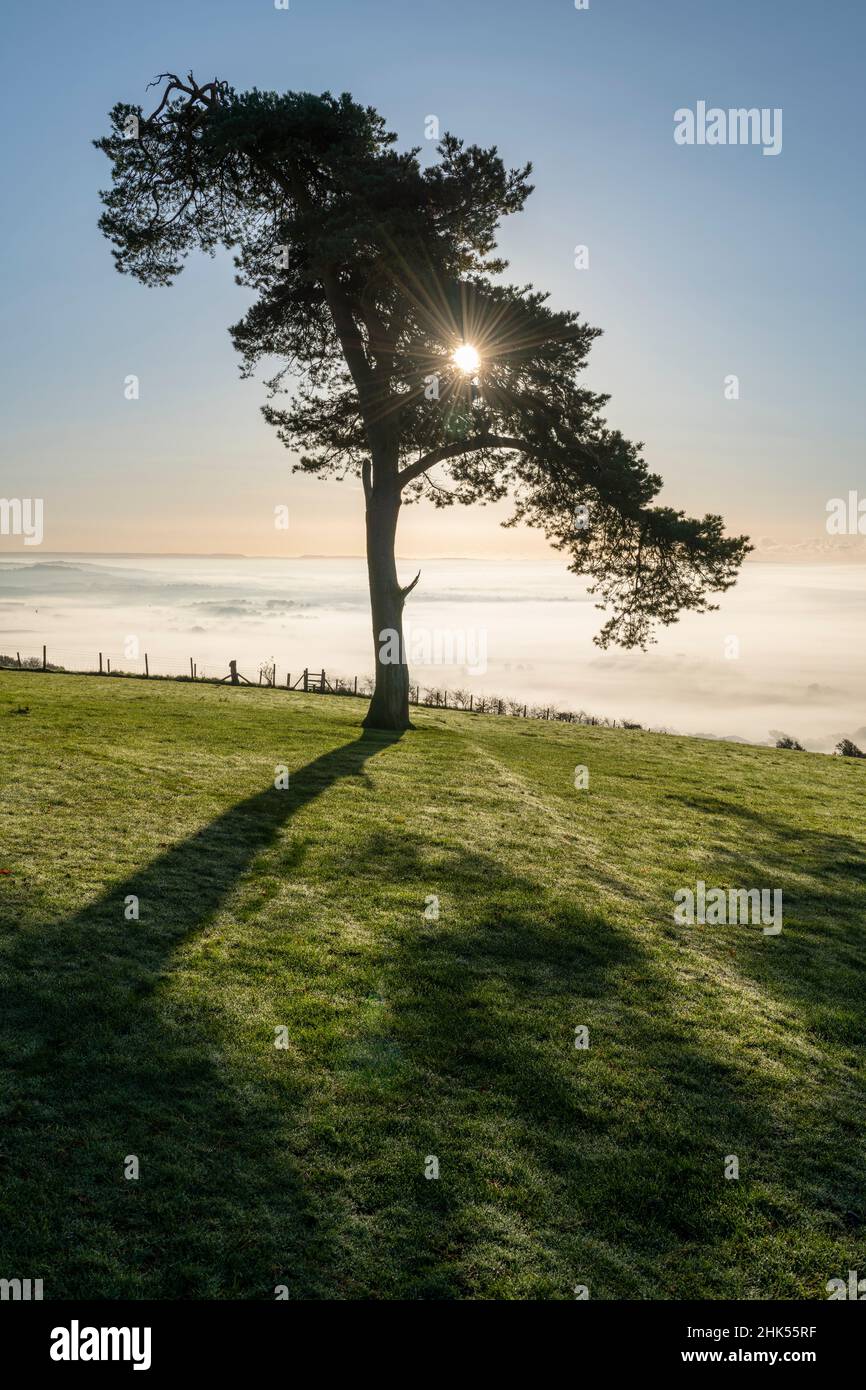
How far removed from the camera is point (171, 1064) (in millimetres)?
7254

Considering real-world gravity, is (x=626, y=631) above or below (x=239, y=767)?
above

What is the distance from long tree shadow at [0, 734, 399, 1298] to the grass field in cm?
2

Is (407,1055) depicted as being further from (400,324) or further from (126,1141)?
(400,324)

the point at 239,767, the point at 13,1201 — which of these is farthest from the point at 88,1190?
the point at 239,767

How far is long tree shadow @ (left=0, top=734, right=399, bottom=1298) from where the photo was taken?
524 cm

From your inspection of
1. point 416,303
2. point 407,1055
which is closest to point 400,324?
point 416,303

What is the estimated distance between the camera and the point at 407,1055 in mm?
7785

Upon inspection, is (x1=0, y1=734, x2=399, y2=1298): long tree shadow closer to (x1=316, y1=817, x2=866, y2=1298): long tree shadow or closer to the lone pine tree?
(x1=316, y1=817, x2=866, y2=1298): long tree shadow

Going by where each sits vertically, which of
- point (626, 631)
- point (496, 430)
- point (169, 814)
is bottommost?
point (169, 814)

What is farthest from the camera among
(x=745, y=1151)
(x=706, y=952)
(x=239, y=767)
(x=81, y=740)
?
(x=81, y=740)

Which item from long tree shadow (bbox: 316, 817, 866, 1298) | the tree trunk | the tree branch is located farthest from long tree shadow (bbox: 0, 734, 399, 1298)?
the tree branch

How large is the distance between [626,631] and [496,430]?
7071mm

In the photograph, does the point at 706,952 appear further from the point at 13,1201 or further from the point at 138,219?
the point at 138,219

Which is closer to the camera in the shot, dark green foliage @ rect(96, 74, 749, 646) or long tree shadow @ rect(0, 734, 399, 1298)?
long tree shadow @ rect(0, 734, 399, 1298)
